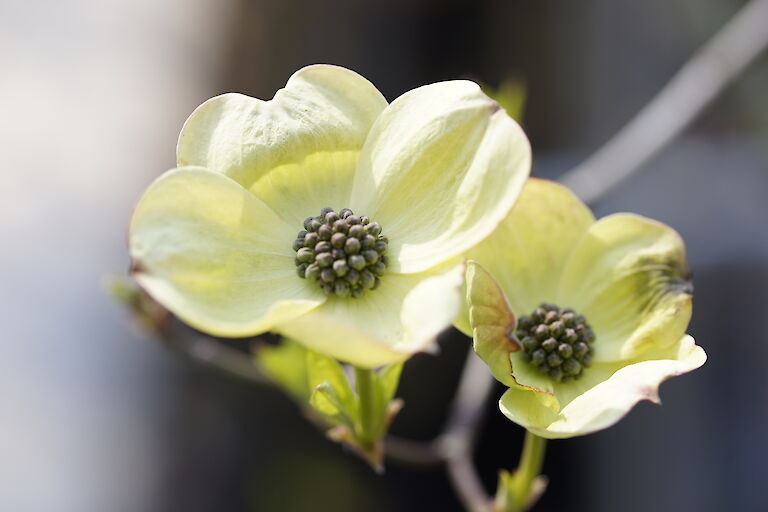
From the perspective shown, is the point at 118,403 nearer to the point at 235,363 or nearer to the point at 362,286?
the point at 235,363

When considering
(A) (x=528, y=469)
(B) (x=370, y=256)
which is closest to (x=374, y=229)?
(B) (x=370, y=256)

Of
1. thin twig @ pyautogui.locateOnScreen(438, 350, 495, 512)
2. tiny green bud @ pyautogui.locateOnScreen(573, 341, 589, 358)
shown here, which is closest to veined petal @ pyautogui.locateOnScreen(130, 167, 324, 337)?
tiny green bud @ pyautogui.locateOnScreen(573, 341, 589, 358)

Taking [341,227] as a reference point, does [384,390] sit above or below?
below

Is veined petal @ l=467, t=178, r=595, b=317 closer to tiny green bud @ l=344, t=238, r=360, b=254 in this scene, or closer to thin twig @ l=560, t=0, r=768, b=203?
tiny green bud @ l=344, t=238, r=360, b=254

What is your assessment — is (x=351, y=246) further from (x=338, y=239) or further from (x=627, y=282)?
(x=627, y=282)

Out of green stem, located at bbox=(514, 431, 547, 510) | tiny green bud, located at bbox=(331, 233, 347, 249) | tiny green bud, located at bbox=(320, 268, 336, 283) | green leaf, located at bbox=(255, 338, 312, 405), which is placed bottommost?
green leaf, located at bbox=(255, 338, 312, 405)

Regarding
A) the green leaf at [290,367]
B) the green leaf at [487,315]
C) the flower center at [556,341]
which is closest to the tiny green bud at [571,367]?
the flower center at [556,341]

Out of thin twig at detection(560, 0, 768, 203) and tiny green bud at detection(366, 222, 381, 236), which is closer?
tiny green bud at detection(366, 222, 381, 236)
